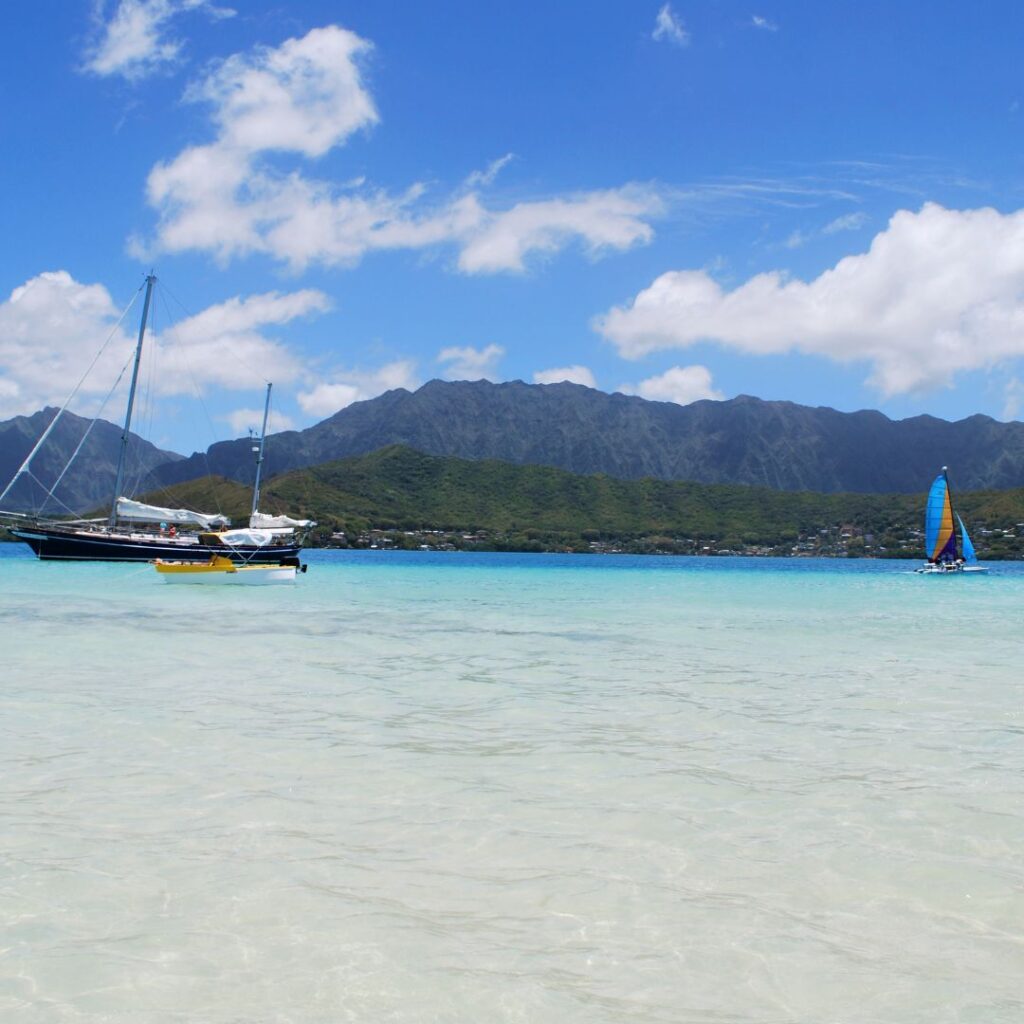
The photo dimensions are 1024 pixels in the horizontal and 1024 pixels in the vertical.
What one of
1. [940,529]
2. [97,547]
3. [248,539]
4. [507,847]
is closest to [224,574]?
[248,539]

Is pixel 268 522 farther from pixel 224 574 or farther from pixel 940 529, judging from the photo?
pixel 940 529

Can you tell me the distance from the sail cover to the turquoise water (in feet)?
302

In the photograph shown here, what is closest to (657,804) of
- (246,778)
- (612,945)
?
(612,945)

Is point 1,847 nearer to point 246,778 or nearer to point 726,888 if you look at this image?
point 246,778

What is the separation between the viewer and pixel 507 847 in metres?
7.53

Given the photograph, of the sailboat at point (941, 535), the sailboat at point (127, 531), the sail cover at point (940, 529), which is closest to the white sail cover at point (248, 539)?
the sailboat at point (127, 531)

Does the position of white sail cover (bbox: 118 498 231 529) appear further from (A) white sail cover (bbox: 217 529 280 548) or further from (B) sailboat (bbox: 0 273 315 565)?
(A) white sail cover (bbox: 217 529 280 548)

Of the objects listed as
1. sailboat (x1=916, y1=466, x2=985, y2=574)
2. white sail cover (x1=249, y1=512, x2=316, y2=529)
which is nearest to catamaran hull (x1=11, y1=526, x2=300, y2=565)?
white sail cover (x1=249, y1=512, x2=316, y2=529)

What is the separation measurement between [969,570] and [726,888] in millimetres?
114936

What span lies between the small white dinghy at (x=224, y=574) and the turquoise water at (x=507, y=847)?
122ft

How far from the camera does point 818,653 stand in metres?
23.8

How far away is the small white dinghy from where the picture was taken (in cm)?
5497

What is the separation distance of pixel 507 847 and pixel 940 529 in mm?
107002

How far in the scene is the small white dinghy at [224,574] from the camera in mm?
54969
